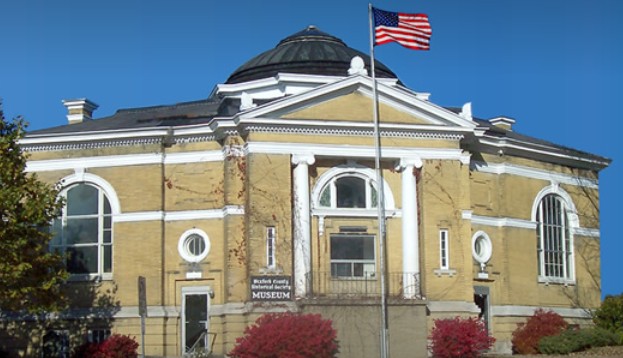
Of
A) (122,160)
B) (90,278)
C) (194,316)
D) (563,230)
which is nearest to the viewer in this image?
(194,316)

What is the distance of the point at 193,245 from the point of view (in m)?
41.4

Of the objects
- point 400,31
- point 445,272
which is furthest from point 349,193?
point 400,31

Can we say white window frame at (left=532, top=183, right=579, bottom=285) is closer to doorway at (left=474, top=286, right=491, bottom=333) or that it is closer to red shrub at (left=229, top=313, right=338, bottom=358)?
doorway at (left=474, top=286, right=491, bottom=333)

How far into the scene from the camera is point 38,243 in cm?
3738

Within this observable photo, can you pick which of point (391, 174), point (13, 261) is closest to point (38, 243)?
point (13, 261)

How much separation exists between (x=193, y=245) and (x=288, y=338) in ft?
25.4

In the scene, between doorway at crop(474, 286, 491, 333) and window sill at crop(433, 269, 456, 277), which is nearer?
window sill at crop(433, 269, 456, 277)

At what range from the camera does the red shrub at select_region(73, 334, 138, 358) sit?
37344mm

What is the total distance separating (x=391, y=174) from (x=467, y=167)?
3203mm

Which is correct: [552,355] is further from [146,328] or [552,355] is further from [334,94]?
[146,328]

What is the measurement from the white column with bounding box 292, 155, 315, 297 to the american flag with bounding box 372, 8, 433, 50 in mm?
5076

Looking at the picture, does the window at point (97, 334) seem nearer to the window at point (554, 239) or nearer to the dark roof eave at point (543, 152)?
the dark roof eave at point (543, 152)

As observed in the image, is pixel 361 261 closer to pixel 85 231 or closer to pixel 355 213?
pixel 355 213

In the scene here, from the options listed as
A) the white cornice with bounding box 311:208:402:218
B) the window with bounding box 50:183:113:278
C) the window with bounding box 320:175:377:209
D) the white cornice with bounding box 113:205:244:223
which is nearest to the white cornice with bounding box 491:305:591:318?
the white cornice with bounding box 311:208:402:218
